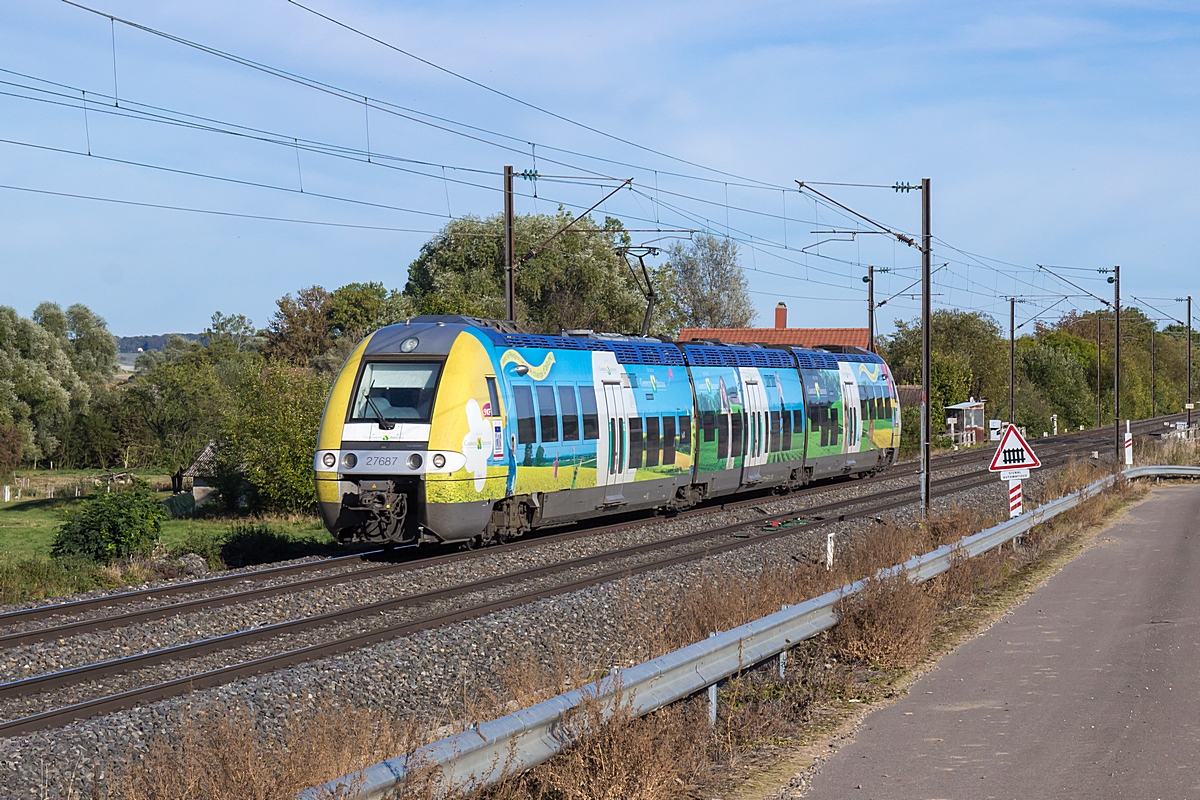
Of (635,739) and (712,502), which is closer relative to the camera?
(635,739)

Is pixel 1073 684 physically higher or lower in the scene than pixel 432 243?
lower

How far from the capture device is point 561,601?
45.2ft

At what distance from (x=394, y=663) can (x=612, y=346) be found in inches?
437

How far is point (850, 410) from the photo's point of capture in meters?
32.8

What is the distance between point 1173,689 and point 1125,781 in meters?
2.69

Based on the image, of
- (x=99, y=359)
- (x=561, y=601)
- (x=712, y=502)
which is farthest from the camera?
(x=99, y=359)

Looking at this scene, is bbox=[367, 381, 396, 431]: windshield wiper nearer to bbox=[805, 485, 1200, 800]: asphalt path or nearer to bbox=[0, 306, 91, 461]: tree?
bbox=[805, 485, 1200, 800]: asphalt path

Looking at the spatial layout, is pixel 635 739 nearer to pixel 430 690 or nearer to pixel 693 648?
pixel 693 648

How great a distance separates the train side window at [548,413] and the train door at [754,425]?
7.99 m

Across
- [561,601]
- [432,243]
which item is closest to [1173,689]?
[561,601]

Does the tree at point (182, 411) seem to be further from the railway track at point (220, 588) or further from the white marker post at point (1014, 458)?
the white marker post at point (1014, 458)

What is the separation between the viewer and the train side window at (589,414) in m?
19.9

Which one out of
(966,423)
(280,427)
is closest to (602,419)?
(280,427)

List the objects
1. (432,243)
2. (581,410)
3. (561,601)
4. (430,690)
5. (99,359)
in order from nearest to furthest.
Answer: (430,690)
(561,601)
(581,410)
(432,243)
(99,359)
